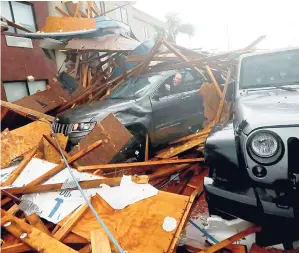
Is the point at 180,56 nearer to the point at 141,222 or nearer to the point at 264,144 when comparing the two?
the point at 264,144

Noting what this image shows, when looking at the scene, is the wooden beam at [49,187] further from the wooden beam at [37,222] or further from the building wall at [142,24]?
the building wall at [142,24]

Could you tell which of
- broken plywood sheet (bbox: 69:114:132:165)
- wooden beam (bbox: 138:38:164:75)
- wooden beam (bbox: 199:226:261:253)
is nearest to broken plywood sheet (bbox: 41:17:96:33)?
wooden beam (bbox: 138:38:164:75)

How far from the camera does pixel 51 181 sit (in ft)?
10.6

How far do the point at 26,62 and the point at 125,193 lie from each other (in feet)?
33.7

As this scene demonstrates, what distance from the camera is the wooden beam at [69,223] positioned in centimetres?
241

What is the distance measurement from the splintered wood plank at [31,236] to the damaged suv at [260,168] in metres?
1.40

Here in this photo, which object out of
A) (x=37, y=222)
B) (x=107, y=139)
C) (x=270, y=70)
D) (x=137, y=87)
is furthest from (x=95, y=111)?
(x=270, y=70)

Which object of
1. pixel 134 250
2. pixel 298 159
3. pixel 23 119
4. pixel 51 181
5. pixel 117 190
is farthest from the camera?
pixel 23 119

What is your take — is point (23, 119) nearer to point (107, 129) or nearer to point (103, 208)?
point (107, 129)

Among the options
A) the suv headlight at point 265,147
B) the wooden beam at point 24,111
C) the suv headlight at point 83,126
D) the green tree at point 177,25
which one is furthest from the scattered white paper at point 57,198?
the green tree at point 177,25

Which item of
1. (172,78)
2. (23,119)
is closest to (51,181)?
(172,78)

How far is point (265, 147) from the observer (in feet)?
7.11

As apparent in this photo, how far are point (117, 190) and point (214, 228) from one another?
1080 millimetres

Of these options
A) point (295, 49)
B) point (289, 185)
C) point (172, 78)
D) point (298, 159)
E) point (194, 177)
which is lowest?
point (194, 177)
